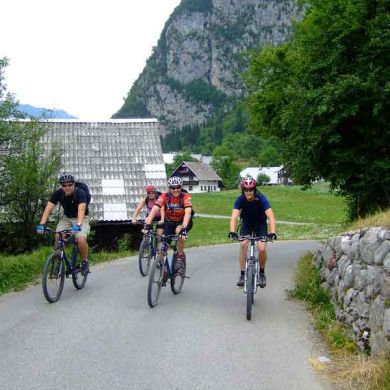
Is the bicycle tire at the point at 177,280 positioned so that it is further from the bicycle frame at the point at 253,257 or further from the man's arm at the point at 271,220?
the man's arm at the point at 271,220

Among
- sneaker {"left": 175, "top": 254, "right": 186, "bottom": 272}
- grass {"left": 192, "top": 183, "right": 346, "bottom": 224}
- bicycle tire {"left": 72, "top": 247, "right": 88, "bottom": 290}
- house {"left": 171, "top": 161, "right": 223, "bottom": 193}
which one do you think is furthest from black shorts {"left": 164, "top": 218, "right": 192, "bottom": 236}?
house {"left": 171, "top": 161, "right": 223, "bottom": 193}

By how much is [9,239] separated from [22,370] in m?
11.5

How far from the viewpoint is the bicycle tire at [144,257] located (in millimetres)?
12133

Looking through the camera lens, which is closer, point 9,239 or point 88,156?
point 9,239

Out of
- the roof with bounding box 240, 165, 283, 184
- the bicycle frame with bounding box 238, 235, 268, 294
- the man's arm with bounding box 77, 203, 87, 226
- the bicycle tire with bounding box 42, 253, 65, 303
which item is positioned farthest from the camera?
the roof with bounding box 240, 165, 283, 184

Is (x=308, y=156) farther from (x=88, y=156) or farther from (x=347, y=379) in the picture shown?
(x=88, y=156)

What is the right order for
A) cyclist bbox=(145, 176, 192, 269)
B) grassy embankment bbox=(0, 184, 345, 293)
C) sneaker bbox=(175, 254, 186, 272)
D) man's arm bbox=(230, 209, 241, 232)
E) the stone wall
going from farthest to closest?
grassy embankment bbox=(0, 184, 345, 293), sneaker bbox=(175, 254, 186, 272), cyclist bbox=(145, 176, 192, 269), man's arm bbox=(230, 209, 241, 232), the stone wall

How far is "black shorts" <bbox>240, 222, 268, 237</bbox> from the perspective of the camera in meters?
9.13

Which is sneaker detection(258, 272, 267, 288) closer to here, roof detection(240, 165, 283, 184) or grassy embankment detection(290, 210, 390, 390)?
grassy embankment detection(290, 210, 390, 390)

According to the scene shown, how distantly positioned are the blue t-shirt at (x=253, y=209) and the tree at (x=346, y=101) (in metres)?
3.94

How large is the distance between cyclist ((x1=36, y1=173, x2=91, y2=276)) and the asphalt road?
101 centimetres

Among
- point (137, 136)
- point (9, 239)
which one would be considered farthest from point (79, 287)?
point (137, 136)

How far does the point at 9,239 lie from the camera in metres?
16.4

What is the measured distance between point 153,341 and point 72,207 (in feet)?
12.2
